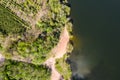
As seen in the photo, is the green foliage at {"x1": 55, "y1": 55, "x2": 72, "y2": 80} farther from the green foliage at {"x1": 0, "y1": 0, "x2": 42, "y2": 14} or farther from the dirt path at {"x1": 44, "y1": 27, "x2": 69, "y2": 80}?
the green foliage at {"x1": 0, "y1": 0, "x2": 42, "y2": 14}

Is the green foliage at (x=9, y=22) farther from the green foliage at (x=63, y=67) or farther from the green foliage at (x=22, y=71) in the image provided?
the green foliage at (x=63, y=67)

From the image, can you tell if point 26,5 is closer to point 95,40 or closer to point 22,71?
point 22,71

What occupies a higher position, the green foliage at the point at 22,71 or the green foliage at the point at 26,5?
the green foliage at the point at 26,5

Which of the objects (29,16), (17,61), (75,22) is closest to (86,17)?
(75,22)

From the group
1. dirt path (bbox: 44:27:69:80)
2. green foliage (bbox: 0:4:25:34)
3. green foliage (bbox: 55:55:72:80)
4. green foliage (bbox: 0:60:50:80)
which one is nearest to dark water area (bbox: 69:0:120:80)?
green foliage (bbox: 55:55:72:80)

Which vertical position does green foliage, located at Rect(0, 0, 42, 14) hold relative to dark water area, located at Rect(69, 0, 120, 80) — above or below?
above

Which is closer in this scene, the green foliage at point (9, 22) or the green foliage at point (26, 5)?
the green foliage at point (9, 22)

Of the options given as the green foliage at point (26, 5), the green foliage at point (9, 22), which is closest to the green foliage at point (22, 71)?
the green foliage at point (9, 22)
